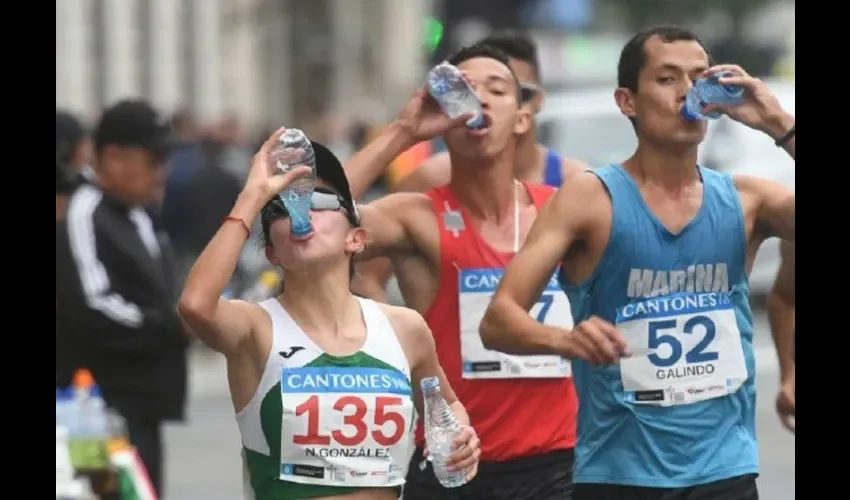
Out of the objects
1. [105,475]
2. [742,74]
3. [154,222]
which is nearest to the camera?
[742,74]

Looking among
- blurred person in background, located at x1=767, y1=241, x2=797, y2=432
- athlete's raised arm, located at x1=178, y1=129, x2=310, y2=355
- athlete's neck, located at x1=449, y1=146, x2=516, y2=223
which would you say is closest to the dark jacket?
athlete's neck, located at x1=449, y1=146, x2=516, y2=223

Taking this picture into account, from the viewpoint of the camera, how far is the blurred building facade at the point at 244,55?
3850cm

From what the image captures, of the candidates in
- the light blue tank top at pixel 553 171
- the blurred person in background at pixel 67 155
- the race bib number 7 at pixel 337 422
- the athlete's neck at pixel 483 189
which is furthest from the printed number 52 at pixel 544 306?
the blurred person in background at pixel 67 155

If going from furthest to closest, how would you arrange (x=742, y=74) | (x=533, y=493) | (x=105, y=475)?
(x=105, y=475)
(x=533, y=493)
(x=742, y=74)

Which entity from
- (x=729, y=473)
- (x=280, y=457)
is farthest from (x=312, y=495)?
(x=729, y=473)

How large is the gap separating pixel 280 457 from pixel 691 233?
4.70ft

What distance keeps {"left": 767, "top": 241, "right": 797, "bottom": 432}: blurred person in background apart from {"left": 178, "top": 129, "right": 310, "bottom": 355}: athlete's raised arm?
6.80 feet

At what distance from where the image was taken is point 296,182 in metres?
6.25

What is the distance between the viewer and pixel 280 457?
6.20m

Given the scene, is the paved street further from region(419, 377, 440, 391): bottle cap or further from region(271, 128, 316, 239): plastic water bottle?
region(271, 128, 316, 239): plastic water bottle

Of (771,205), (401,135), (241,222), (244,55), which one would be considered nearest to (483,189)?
(401,135)

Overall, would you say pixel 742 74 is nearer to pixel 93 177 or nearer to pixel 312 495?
pixel 312 495

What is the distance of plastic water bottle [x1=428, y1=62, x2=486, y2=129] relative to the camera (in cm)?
796
